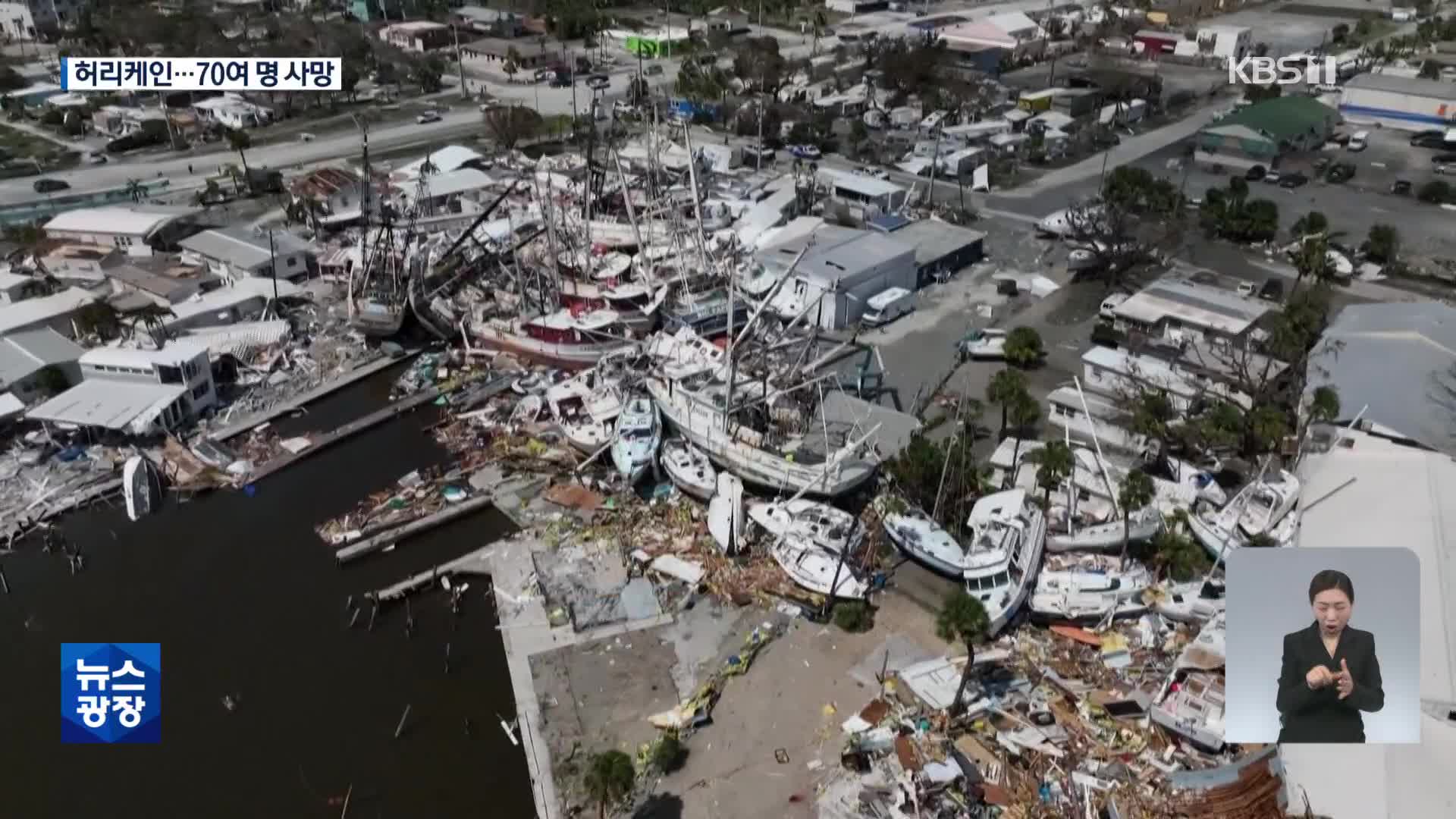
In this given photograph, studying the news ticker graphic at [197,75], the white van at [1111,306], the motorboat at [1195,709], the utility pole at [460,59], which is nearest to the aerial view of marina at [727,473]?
the motorboat at [1195,709]

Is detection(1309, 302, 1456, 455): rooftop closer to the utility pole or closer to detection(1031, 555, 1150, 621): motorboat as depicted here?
detection(1031, 555, 1150, 621): motorboat

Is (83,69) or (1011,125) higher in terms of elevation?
(83,69)

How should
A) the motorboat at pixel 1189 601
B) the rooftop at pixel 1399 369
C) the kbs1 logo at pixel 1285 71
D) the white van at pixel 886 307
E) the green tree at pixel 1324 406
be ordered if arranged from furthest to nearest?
the kbs1 logo at pixel 1285 71, the white van at pixel 886 307, the rooftop at pixel 1399 369, the green tree at pixel 1324 406, the motorboat at pixel 1189 601

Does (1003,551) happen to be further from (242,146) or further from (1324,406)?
(242,146)

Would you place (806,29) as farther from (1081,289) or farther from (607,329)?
(607,329)

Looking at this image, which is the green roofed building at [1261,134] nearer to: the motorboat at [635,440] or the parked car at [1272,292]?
the parked car at [1272,292]

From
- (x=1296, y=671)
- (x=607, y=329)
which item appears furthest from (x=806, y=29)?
(x=1296, y=671)

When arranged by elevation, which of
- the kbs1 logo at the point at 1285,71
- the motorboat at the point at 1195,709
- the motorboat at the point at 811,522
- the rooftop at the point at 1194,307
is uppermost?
the kbs1 logo at the point at 1285,71
